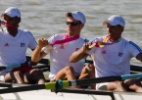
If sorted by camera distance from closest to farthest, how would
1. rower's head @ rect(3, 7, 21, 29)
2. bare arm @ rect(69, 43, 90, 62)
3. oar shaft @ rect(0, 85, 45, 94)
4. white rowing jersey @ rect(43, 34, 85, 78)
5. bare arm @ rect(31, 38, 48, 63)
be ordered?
oar shaft @ rect(0, 85, 45, 94) < bare arm @ rect(69, 43, 90, 62) < bare arm @ rect(31, 38, 48, 63) < white rowing jersey @ rect(43, 34, 85, 78) < rower's head @ rect(3, 7, 21, 29)

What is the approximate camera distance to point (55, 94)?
10.9 metres

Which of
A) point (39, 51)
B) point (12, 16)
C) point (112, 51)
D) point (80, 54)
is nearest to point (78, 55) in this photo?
point (80, 54)

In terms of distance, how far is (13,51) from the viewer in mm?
12094

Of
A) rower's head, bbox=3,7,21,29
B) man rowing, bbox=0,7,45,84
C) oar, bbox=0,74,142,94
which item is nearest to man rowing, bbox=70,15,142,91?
oar, bbox=0,74,142,94

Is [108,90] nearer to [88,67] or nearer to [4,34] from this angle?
[88,67]

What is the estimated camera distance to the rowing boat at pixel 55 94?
10414 mm

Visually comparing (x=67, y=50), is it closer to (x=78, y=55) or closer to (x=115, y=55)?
(x=78, y=55)

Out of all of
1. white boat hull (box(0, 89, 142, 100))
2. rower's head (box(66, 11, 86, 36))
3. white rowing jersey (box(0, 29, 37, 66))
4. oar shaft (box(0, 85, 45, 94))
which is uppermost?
rower's head (box(66, 11, 86, 36))

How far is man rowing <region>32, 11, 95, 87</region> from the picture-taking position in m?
11.3

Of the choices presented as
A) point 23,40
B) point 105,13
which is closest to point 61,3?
point 105,13

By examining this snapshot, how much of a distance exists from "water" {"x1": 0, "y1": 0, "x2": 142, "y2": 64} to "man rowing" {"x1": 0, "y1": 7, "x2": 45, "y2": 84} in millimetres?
6651

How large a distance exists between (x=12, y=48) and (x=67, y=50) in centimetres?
98

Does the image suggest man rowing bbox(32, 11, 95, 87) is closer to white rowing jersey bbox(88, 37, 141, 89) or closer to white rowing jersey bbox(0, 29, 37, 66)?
white rowing jersey bbox(88, 37, 141, 89)

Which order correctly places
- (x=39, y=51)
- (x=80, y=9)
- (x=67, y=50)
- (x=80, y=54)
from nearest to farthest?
(x=80, y=54), (x=39, y=51), (x=67, y=50), (x=80, y=9)
